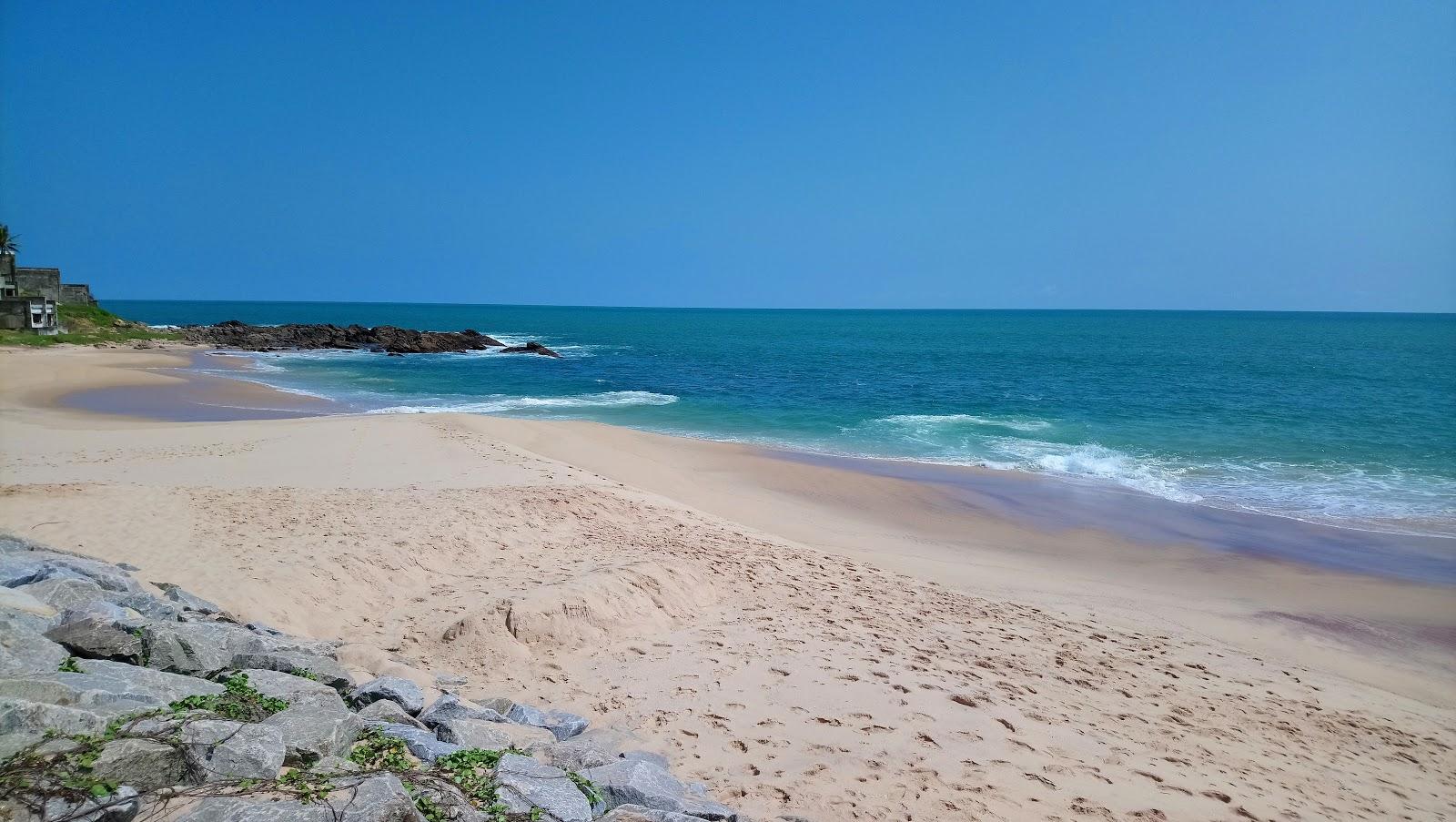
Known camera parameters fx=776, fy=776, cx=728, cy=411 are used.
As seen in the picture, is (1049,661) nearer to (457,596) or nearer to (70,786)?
(457,596)

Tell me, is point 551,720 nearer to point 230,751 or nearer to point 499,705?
point 499,705

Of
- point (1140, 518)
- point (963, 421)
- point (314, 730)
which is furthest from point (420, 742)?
point (963, 421)

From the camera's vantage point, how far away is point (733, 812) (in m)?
4.56

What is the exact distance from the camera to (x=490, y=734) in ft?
16.7

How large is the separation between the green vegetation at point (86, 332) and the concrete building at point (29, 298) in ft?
2.43

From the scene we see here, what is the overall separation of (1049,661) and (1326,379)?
44571 mm

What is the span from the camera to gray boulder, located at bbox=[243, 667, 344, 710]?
4582mm

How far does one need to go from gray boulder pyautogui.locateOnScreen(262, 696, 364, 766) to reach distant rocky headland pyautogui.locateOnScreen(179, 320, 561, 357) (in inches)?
1945

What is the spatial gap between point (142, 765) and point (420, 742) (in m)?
1.41

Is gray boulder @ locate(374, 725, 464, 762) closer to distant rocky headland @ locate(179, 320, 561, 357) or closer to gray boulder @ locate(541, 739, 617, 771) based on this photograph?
gray boulder @ locate(541, 739, 617, 771)

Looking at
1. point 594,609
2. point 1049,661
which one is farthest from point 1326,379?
point 594,609

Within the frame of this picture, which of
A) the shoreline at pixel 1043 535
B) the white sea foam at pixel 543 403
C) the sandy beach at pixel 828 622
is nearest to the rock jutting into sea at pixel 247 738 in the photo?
the sandy beach at pixel 828 622

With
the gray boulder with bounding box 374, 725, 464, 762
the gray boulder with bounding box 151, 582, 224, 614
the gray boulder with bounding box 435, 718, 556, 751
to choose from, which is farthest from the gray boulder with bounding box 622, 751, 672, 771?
the gray boulder with bounding box 151, 582, 224, 614

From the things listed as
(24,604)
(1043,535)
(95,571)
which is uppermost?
(24,604)
